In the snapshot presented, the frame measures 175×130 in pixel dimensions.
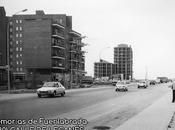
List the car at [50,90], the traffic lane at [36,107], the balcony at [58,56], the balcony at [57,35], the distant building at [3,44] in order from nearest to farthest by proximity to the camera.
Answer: the traffic lane at [36,107]
the car at [50,90]
the distant building at [3,44]
the balcony at [58,56]
the balcony at [57,35]

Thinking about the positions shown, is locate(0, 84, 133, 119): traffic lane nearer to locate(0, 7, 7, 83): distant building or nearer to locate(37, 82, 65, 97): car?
locate(37, 82, 65, 97): car

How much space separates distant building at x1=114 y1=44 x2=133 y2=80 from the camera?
595ft

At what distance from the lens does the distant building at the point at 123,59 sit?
7146 inches

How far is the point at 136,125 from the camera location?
11453 millimetres

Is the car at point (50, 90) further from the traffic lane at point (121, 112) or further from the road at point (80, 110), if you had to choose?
the traffic lane at point (121, 112)

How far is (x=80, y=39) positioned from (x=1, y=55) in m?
51.4

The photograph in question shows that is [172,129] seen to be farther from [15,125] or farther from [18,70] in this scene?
[18,70]

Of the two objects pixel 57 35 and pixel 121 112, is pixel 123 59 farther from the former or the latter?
pixel 121 112

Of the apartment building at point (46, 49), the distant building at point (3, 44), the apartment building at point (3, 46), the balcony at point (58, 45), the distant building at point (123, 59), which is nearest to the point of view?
the apartment building at point (3, 46)

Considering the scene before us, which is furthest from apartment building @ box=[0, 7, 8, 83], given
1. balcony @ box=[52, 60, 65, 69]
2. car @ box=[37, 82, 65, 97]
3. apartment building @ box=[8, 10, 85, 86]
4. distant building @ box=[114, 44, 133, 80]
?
distant building @ box=[114, 44, 133, 80]

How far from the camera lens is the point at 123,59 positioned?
18425cm

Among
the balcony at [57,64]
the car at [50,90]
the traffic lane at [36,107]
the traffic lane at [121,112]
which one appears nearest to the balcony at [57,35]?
the balcony at [57,64]

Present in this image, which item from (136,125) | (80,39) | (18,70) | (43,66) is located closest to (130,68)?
(80,39)

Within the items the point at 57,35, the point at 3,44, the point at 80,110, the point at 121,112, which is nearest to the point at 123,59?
the point at 57,35
